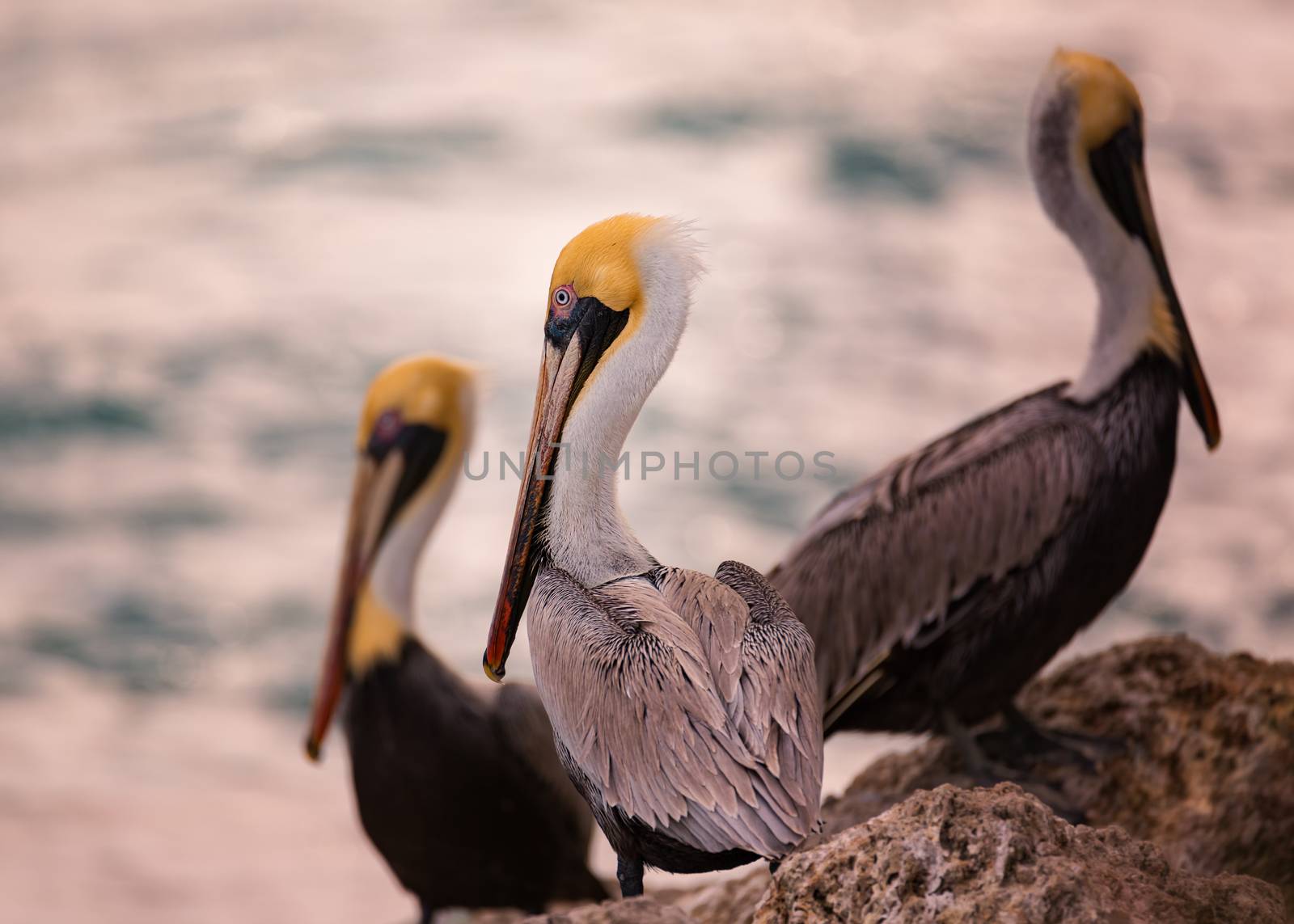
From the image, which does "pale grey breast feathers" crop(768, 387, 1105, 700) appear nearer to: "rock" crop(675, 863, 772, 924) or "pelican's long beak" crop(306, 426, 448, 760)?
"rock" crop(675, 863, 772, 924)

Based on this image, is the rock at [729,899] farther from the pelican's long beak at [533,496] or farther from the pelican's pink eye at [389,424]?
the pelican's pink eye at [389,424]

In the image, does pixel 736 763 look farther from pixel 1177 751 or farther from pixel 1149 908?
pixel 1177 751

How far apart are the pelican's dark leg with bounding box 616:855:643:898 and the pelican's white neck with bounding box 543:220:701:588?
0.40 meters

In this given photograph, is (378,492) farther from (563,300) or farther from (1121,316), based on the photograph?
(1121,316)

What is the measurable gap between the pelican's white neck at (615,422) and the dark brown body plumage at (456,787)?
5.43ft

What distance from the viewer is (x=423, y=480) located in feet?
13.0

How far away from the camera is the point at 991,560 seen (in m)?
3.10

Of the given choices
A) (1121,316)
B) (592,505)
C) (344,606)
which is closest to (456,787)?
(344,606)

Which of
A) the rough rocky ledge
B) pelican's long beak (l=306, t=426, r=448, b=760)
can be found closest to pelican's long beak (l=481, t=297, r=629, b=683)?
the rough rocky ledge

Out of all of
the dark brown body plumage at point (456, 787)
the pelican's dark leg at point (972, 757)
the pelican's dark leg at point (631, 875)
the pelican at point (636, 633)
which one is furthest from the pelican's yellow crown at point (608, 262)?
the dark brown body plumage at point (456, 787)

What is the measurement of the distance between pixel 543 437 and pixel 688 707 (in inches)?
20.7

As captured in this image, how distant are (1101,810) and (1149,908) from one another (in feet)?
4.51

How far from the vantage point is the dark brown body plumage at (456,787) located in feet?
11.6

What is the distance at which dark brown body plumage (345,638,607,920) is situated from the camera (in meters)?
3.55
